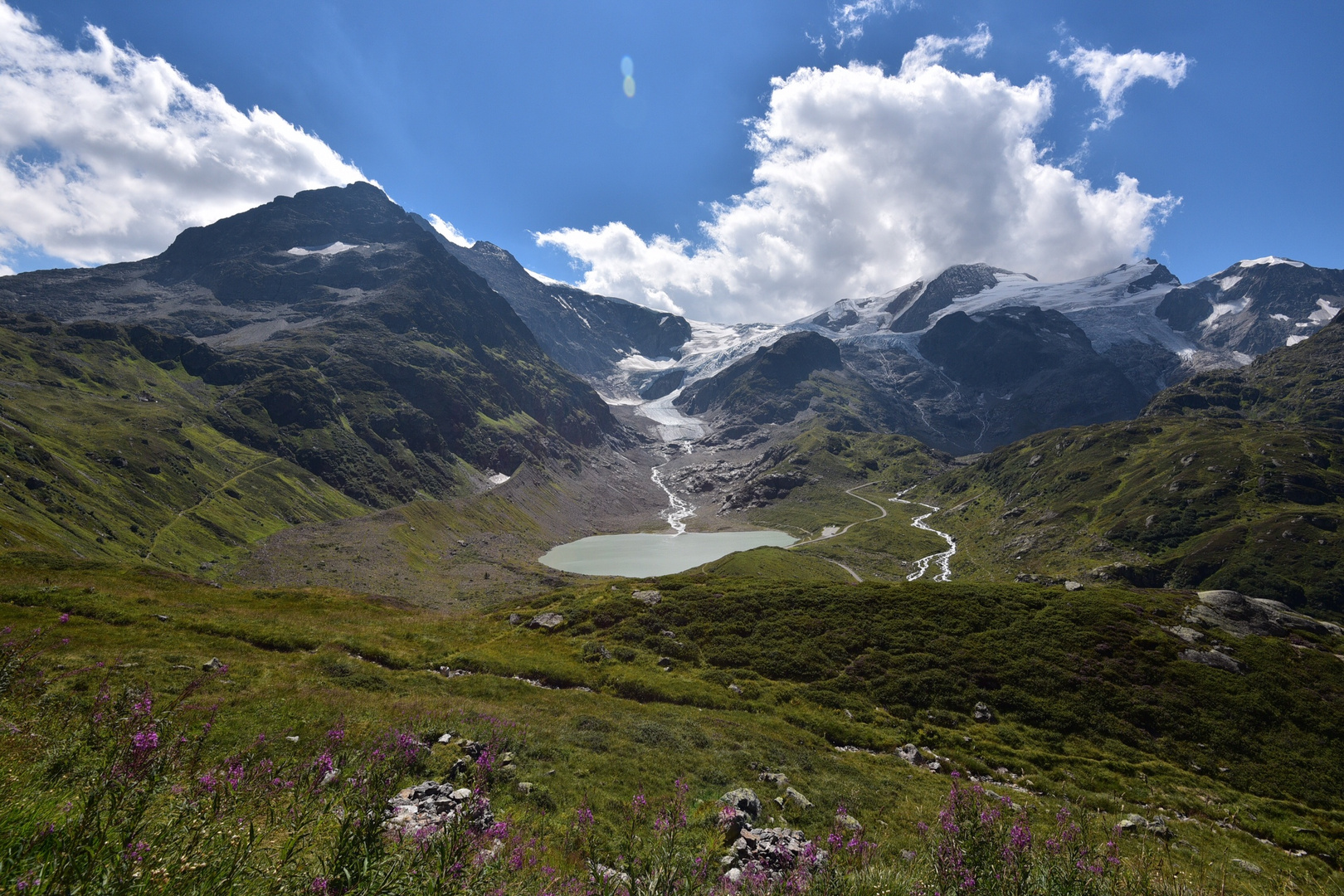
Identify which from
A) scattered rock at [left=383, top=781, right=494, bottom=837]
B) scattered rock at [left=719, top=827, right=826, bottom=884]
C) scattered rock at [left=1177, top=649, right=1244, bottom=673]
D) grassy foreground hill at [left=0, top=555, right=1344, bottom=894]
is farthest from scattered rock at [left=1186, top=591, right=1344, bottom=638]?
scattered rock at [left=383, top=781, right=494, bottom=837]

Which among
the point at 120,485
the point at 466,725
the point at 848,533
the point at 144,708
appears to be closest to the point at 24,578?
the point at 466,725

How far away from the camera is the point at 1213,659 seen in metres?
33.2

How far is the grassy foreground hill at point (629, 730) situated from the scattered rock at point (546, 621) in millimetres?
523

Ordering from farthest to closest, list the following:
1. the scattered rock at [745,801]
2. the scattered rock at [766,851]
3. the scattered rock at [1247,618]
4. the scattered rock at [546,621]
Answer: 1. the scattered rock at [546,621]
2. the scattered rock at [1247,618]
3. the scattered rock at [745,801]
4. the scattered rock at [766,851]

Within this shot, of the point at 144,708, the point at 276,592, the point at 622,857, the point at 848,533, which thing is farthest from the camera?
the point at 848,533

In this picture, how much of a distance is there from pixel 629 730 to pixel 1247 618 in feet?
156

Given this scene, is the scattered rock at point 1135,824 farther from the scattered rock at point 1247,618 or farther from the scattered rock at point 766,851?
the scattered rock at point 1247,618

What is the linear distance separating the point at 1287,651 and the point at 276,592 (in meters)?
75.4

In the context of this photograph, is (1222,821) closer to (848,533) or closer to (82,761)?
(82,761)

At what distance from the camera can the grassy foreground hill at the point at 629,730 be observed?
6840 millimetres

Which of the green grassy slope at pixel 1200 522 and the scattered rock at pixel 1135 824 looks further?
the green grassy slope at pixel 1200 522

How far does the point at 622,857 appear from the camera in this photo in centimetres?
837

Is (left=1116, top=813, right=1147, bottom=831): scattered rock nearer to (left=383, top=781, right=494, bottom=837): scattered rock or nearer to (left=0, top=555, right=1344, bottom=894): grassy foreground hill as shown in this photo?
(left=0, top=555, right=1344, bottom=894): grassy foreground hill

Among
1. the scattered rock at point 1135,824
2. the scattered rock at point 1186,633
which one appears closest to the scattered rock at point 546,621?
the scattered rock at point 1135,824
